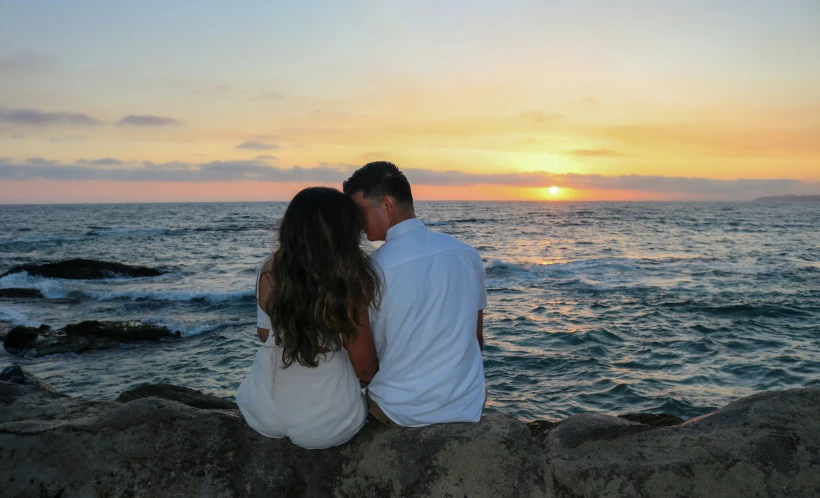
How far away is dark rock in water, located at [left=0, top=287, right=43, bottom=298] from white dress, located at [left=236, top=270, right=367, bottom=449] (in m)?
17.8

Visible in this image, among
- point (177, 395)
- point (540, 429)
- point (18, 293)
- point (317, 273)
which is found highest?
point (317, 273)

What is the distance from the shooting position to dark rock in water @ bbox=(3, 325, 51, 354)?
1067cm

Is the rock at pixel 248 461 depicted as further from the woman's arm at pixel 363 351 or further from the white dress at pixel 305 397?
the woman's arm at pixel 363 351

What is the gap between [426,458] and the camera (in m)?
2.90

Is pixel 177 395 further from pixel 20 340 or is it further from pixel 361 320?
pixel 20 340

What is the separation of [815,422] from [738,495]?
0.74 m

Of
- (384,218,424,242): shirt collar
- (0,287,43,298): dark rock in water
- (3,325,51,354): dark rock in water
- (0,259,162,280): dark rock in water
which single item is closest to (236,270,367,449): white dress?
(384,218,424,242): shirt collar

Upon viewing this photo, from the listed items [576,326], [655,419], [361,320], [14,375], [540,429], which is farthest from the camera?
[576,326]

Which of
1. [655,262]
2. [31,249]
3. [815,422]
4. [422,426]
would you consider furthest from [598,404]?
[31,249]

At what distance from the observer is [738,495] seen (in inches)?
108

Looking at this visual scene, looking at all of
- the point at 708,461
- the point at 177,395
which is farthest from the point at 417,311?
the point at 177,395

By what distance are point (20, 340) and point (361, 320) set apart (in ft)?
35.7

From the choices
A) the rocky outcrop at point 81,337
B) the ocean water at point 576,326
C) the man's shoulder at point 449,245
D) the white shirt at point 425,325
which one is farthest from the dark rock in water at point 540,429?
the rocky outcrop at point 81,337

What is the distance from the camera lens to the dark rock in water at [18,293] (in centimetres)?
1706
